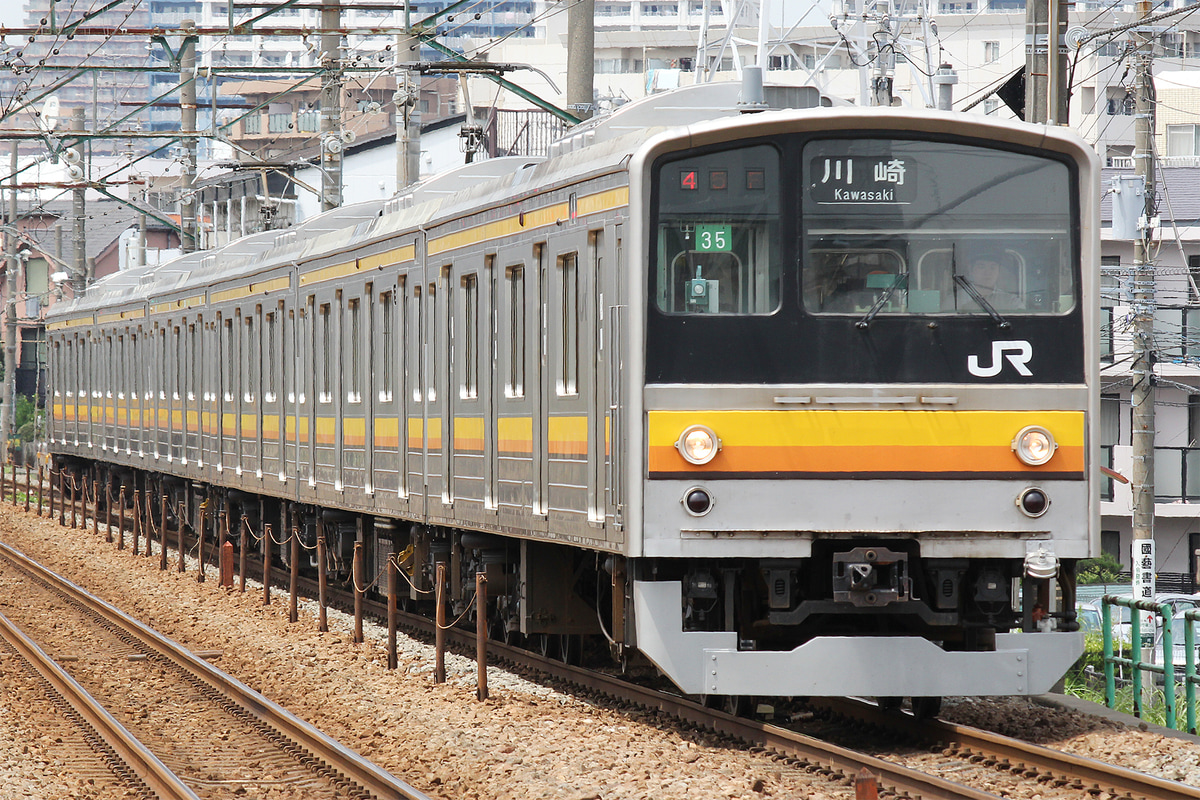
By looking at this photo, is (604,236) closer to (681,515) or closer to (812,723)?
(681,515)

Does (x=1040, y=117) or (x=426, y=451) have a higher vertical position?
(x=1040, y=117)

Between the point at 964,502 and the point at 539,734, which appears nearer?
the point at 964,502

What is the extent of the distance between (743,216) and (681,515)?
1431 mm

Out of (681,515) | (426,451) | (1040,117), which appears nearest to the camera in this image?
(681,515)

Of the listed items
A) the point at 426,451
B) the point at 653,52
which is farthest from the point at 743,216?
the point at 653,52

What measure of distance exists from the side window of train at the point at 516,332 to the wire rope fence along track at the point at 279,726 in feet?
7.51

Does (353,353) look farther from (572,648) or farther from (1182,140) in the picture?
(1182,140)

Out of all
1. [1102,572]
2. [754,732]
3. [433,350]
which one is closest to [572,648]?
[433,350]

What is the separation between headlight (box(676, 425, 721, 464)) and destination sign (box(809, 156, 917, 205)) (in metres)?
1.23

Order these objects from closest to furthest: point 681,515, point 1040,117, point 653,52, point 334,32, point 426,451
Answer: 1. point 681,515
2. point 1040,117
3. point 426,451
4. point 334,32
5. point 653,52

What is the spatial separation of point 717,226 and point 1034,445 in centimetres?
179

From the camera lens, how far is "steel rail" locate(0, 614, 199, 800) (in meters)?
8.38

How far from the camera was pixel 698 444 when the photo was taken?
817 centimetres

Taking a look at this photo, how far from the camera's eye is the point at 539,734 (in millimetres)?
9188
